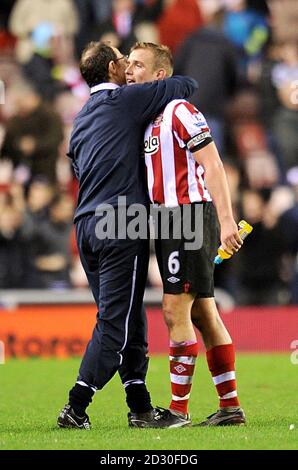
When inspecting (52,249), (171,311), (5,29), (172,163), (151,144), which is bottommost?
(171,311)

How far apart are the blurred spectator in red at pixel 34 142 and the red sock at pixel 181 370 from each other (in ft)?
26.1

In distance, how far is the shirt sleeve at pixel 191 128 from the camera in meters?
6.47

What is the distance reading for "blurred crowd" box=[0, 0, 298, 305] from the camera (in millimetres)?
13703

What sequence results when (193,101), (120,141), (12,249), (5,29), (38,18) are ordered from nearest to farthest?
1. (120,141)
2. (12,249)
3. (193,101)
4. (38,18)
5. (5,29)

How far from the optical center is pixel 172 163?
659 centimetres

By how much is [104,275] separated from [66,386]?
3.24 m

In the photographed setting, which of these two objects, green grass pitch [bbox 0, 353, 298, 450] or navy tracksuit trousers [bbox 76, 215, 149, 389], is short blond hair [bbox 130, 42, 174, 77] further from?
green grass pitch [bbox 0, 353, 298, 450]

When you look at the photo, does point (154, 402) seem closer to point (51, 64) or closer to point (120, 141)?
point (120, 141)

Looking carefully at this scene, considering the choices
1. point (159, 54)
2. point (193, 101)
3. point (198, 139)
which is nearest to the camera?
point (198, 139)

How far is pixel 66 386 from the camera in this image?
954 cm

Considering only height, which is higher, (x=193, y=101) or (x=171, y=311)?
(x=193, y=101)

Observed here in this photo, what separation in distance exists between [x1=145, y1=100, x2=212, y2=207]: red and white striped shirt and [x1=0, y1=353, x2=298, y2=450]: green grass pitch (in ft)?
4.42

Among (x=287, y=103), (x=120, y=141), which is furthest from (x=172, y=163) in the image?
(x=287, y=103)

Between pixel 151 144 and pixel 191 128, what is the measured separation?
0.29m
